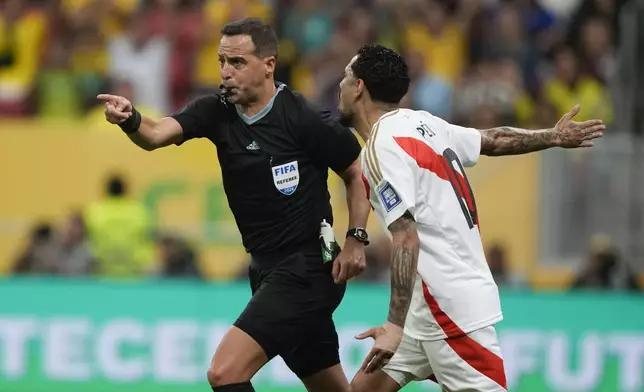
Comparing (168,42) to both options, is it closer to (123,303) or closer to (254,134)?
(123,303)

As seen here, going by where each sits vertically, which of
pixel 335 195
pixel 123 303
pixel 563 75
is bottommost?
pixel 123 303

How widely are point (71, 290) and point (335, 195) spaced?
128 inches

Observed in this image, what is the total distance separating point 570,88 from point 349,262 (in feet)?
28.8

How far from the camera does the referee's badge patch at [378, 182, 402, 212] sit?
6773 millimetres

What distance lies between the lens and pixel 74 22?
1605 centimetres

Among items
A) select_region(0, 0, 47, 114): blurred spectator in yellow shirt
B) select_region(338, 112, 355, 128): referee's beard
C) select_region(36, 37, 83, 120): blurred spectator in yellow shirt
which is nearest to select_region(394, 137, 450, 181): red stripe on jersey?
select_region(338, 112, 355, 128): referee's beard

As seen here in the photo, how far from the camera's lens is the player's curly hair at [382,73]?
7137 millimetres

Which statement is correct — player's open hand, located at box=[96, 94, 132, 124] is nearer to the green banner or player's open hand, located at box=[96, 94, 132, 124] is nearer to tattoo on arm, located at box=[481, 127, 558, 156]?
tattoo on arm, located at box=[481, 127, 558, 156]

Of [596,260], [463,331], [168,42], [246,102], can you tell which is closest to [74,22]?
[168,42]

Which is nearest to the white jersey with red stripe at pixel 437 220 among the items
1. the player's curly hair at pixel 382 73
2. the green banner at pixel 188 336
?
the player's curly hair at pixel 382 73

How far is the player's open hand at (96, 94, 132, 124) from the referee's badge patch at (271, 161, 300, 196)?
90 cm

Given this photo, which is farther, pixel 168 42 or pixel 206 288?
pixel 168 42

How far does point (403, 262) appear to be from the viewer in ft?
22.3

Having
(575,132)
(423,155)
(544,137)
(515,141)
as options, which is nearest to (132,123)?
(423,155)
